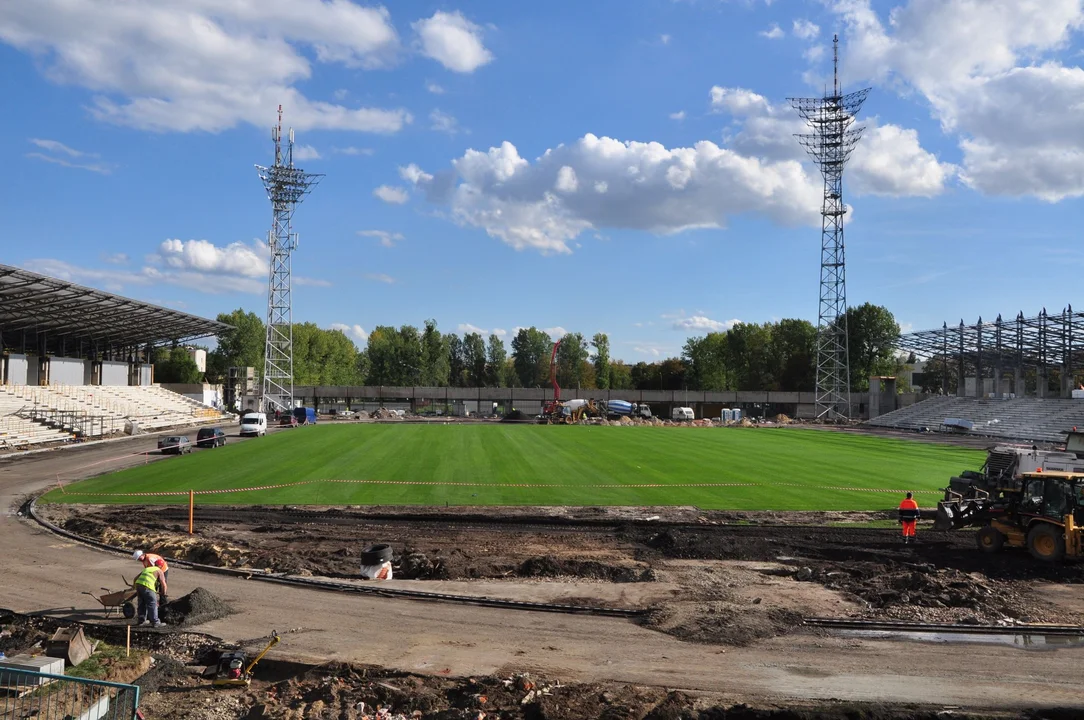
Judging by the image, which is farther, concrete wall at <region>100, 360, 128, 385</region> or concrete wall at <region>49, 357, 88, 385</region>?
concrete wall at <region>100, 360, 128, 385</region>

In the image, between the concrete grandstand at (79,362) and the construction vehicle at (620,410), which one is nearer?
the concrete grandstand at (79,362)

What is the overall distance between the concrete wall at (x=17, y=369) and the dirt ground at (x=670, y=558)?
148 feet

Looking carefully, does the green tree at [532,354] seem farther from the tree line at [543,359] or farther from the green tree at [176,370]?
the green tree at [176,370]

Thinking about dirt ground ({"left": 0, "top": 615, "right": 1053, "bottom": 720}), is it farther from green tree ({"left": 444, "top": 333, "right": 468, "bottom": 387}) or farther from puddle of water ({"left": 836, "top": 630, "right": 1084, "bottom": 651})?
green tree ({"left": 444, "top": 333, "right": 468, "bottom": 387})

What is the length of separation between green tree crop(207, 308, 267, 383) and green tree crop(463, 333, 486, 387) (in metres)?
55.3

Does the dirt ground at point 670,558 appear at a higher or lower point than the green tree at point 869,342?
lower

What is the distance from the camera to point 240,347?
118312mm

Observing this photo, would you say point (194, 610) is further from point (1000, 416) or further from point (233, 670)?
point (1000, 416)

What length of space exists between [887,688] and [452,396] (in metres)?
101

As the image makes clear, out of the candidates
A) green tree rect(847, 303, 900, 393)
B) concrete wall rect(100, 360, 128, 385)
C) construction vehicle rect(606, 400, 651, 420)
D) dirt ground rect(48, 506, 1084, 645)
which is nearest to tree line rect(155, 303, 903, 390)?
green tree rect(847, 303, 900, 393)

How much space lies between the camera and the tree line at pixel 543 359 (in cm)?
11750

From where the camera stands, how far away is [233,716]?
32.9ft

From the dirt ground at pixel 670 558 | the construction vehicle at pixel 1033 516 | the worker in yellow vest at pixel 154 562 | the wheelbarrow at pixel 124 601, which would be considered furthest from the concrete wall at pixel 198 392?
the construction vehicle at pixel 1033 516

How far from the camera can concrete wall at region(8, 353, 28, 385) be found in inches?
2345
